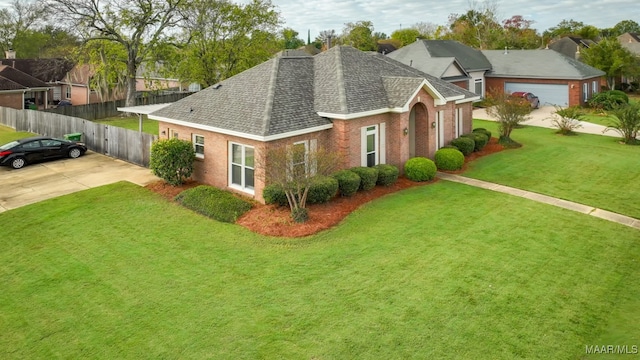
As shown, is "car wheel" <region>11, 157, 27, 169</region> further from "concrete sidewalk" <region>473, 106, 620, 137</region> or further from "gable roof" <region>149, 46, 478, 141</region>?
"concrete sidewalk" <region>473, 106, 620, 137</region>

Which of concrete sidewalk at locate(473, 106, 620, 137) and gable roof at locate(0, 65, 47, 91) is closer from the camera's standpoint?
concrete sidewalk at locate(473, 106, 620, 137)

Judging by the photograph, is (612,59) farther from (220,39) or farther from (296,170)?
(296,170)

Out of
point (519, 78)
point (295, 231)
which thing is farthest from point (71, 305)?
point (519, 78)

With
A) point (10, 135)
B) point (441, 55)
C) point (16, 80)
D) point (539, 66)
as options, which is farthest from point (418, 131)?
point (16, 80)

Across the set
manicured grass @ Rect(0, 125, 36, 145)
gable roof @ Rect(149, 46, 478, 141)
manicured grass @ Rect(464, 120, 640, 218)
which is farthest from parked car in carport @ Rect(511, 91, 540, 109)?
manicured grass @ Rect(0, 125, 36, 145)

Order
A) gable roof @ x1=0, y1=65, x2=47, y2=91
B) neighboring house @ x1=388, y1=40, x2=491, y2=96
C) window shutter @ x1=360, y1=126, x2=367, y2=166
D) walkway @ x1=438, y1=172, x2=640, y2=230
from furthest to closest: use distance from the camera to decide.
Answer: neighboring house @ x1=388, y1=40, x2=491, y2=96 → gable roof @ x1=0, y1=65, x2=47, y2=91 → window shutter @ x1=360, y1=126, x2=367, y2=166 → walkway @ x1=438, y1=172, x2=640, y2=230

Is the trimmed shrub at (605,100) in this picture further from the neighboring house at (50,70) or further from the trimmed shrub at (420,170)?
the neighboring house at (50,70)
